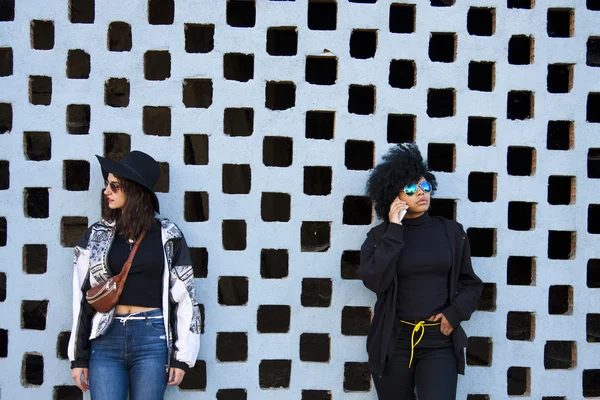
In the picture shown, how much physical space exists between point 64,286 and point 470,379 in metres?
2.53

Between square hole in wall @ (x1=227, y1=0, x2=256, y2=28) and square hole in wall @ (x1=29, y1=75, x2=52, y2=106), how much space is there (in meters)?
1.43

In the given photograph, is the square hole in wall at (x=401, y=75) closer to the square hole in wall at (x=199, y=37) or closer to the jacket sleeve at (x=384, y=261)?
the square hole in wall at (x=199, y=37)

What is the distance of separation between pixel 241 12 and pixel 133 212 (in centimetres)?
207

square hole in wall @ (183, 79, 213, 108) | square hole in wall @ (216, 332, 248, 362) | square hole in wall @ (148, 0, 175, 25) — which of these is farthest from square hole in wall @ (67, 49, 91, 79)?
square hole in wall @ (216, 332, 248, 362)

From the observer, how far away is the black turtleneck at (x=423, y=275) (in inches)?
126

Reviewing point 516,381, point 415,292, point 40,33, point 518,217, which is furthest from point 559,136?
point 40,33

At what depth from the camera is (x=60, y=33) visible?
358cm

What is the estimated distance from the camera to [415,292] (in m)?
3.23

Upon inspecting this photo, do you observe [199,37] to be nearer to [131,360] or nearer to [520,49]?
[520,49]

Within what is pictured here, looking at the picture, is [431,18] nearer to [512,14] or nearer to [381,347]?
[512,14]

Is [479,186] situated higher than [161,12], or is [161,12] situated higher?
[161,12]

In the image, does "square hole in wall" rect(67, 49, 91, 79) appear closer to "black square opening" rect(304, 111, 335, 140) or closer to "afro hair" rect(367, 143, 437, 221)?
"black square opening" rect(304, 111, 335, 140)

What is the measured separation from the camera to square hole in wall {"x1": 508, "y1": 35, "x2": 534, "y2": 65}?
12.2 feet

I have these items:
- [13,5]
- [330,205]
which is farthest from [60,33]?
[330,205]
